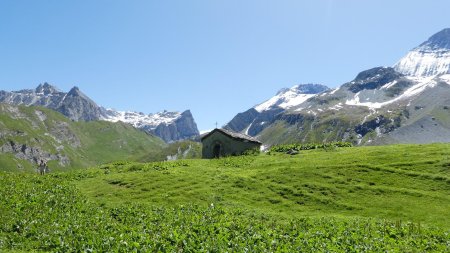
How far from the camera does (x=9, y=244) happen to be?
67.2ft

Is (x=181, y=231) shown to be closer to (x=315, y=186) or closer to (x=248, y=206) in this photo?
(x=248, y=206)

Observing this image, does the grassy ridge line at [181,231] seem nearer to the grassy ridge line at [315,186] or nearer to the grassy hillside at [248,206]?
the grassy hillside at [248,206]

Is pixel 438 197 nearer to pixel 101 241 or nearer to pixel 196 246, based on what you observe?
pixel 196 246

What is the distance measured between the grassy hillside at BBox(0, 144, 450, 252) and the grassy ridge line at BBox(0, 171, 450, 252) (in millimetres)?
80

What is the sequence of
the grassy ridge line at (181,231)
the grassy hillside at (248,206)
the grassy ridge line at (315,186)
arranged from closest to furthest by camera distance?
the grassy ridge line at (181,231) < the grassy hillside at (248,206) < the grassy ridge line at (315,186)

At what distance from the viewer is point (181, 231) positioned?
75.4 ft

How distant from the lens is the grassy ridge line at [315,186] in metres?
33.8

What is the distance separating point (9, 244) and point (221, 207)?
16.9 m

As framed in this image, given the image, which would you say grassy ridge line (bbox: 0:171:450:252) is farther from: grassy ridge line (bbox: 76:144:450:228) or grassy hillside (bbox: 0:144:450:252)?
grassy ridge line (bbox: 76:144:450:228)

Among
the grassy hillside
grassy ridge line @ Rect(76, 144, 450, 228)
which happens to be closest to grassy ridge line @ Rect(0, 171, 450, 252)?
the grassy hillside

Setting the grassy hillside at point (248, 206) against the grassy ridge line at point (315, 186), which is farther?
the grassy ridge line at point (315, 186)

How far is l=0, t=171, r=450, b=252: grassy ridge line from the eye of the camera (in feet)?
65.8

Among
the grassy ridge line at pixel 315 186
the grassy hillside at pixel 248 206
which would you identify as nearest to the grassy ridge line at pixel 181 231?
the grassy hillside at pixel 248 206

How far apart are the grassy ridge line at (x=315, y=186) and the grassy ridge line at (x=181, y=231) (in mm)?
3933
